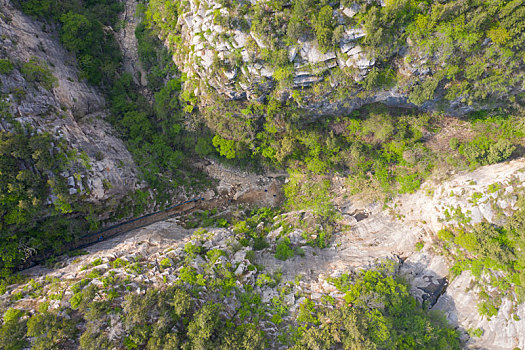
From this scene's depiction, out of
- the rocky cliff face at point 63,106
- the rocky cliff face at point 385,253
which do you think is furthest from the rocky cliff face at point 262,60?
the rocky cliff face at point 63,106

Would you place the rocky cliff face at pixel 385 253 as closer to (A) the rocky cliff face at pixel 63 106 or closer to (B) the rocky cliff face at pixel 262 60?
(A) the rocky cliff face at pixel 63 106

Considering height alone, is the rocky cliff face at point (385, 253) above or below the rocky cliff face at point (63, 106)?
below

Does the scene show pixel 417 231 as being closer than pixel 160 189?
Yes

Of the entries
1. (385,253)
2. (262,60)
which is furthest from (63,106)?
(385,253)

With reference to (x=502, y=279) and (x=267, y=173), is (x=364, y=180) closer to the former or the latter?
(x=267, y=173)

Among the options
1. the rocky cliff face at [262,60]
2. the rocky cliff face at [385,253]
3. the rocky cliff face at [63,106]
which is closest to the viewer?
the rocky cliff face at [385,253]

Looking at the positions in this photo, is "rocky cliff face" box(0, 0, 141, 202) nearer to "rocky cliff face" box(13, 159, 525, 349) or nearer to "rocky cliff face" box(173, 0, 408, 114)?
"rocky cliff face" box(13, 159, 525, 349)

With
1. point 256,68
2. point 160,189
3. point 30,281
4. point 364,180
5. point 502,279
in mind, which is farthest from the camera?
point 364,180

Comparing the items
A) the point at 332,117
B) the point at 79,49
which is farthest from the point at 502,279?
the point at 79,49
